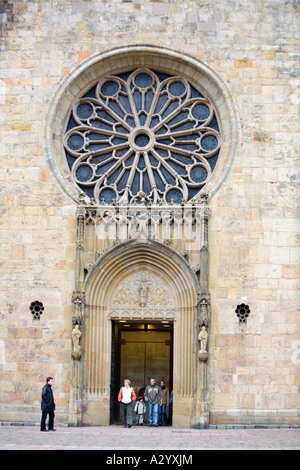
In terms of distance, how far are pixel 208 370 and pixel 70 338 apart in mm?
3373

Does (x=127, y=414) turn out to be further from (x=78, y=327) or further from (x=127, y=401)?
(x=78, y=327)

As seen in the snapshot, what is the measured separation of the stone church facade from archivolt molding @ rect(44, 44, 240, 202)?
0.04 meters

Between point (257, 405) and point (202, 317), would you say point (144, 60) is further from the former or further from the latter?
point (257, 405)

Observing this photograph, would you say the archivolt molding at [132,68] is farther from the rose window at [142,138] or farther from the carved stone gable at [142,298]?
the carved stone gable at [142,298]

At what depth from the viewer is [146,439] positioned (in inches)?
639

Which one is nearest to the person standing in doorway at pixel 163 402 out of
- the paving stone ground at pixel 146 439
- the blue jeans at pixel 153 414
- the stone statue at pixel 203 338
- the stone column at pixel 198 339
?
the blue jeans at pixel 153 414

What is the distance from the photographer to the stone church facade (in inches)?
781

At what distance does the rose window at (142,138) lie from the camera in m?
21.2

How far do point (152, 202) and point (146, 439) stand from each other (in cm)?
668

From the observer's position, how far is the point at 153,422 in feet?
66.0

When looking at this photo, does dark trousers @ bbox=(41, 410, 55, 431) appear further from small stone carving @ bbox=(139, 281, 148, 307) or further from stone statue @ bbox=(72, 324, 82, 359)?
small stone carving @ bbox=(139, 281, 148, 307)

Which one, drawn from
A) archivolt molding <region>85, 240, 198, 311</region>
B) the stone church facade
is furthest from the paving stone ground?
archivolt molding <region>85, 240, 198, 311</region>

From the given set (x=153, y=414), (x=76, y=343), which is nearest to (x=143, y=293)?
(x=76, y=343)

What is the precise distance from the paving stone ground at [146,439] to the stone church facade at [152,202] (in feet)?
3.45
